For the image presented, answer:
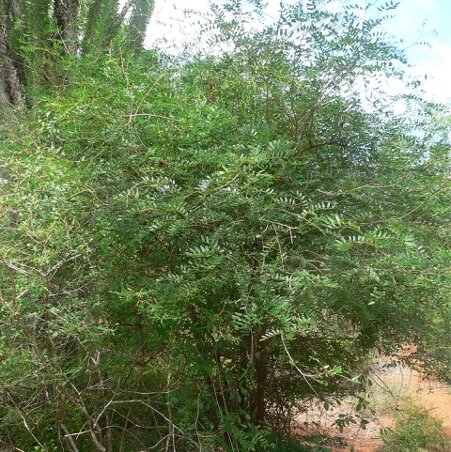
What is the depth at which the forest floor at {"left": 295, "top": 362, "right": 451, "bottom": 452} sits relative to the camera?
4.01m

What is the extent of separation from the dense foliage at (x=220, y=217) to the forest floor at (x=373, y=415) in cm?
110

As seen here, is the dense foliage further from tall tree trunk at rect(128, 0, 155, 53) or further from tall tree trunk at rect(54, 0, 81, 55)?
tall tree trunk at rect(54, 0, 81, 55)

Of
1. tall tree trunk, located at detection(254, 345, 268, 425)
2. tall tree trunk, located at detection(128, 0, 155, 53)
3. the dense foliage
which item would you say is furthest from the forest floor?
tall tree trunk, located at detection(128, 0, 155, 53)

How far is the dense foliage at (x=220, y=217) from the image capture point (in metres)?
2.12

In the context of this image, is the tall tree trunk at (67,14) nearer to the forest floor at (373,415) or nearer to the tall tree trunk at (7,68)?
Answer: the tall tree trunk at (7,68)

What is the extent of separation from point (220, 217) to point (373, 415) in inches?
101

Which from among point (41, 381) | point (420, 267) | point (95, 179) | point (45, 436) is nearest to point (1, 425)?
point (45, 436)

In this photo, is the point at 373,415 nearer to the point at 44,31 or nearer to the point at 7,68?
the point at 44,31

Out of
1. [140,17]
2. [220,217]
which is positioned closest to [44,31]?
[140,17]

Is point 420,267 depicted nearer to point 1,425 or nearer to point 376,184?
point 376,184

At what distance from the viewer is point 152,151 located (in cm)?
215

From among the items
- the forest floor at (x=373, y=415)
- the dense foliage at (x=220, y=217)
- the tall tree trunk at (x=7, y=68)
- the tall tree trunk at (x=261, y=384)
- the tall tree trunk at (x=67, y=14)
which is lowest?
the forest floor at (x=373, y=415)

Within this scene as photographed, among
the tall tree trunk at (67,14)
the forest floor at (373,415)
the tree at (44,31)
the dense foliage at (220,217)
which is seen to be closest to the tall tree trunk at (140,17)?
the tree at (44,31)

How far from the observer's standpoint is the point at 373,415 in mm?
4020
